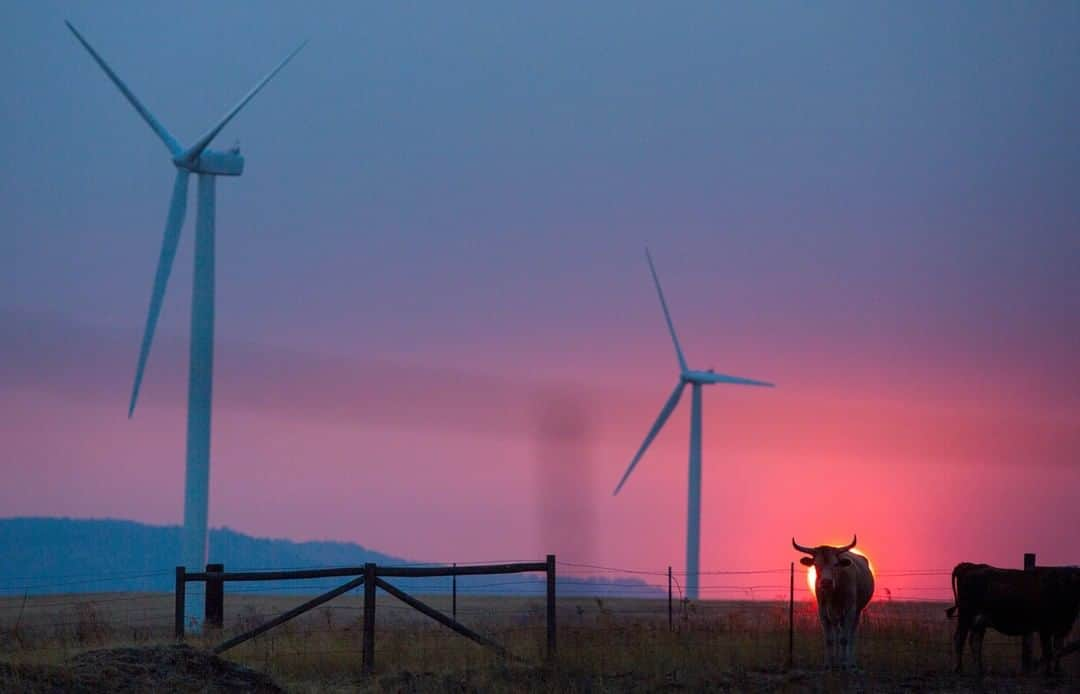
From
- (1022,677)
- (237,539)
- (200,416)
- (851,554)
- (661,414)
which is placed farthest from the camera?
(237,539)

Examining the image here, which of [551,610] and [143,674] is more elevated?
[551,610]

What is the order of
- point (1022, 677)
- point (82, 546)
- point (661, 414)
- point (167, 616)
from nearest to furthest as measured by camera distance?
1. point (1022, 677)
2. point (167, 616)
3. point (661, 414)
4. point (82, 546)

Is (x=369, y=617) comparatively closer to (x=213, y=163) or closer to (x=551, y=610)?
(x=551, y=610)

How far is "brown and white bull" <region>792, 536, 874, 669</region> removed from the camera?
2606 centimetres

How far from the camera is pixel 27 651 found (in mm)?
24422

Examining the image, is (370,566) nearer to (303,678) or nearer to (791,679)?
(303,678)

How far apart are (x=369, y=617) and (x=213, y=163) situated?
30523 mm

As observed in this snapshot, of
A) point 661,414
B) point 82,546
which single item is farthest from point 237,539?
point 661,414

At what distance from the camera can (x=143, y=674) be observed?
20734 mm

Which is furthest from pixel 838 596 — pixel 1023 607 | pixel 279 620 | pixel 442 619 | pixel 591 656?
pixel 279 620

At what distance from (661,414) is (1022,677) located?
33.3 m

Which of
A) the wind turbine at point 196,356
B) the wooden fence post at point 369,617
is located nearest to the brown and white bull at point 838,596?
the wooden fence post at point 369,617

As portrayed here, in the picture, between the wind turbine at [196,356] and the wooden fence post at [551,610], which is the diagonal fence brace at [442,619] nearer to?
the wooden fence post at [551,610]

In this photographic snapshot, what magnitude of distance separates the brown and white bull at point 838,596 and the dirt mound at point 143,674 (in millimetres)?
9366
